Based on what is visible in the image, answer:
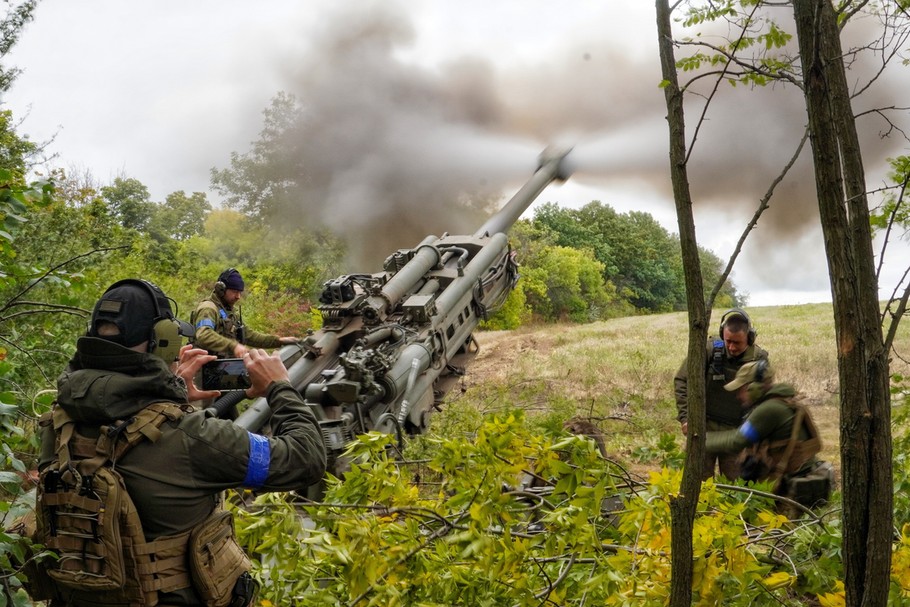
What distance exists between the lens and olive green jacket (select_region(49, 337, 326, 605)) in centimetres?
240

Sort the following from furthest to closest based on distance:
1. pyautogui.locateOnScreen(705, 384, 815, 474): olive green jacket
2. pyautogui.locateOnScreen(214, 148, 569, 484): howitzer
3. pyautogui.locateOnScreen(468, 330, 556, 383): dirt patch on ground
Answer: pyautogui.locateOnScreen(468, 330, 556, 383): dirt patch on ground → pyautogui.locateOnScreen(214, 148, 569, 484): howitzer → pyautogui.locateOnScreen(705, 384, 815, 474): olive green jacket

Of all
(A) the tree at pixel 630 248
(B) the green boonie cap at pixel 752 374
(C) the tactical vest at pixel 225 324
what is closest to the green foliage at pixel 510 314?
(A) the tree at pixel 630 248

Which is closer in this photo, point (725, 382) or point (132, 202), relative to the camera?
point (725, 382)

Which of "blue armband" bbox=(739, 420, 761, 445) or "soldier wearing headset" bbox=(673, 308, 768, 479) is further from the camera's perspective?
"soldier wearing headset" bbox=(673, 308, 768, 479)

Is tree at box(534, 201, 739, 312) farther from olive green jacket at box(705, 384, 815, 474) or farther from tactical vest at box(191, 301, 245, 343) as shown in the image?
olive green jacket at box(705, 384, 815, 474)

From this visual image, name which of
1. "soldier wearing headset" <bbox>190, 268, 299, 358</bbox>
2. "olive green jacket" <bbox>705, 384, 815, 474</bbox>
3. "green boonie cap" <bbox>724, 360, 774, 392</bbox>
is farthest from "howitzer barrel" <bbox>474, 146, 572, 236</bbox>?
"olive green jacket" <bbox>705, 384, 815, 474</bbox>

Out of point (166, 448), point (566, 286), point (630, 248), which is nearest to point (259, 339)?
point (166, 448)

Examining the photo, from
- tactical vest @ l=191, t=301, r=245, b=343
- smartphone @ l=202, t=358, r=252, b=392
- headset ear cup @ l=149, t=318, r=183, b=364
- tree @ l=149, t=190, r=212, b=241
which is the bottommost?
smartphone @ l=202, t=358, r=252, b=392

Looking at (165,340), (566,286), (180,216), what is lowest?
(165,340)

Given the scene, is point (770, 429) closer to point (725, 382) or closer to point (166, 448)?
point (725, 382)

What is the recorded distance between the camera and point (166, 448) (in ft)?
7.95

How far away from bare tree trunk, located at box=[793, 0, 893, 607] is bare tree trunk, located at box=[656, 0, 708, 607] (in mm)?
333

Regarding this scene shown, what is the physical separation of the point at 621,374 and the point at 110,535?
33.4 ft

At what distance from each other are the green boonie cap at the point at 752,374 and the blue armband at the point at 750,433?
337 mm
